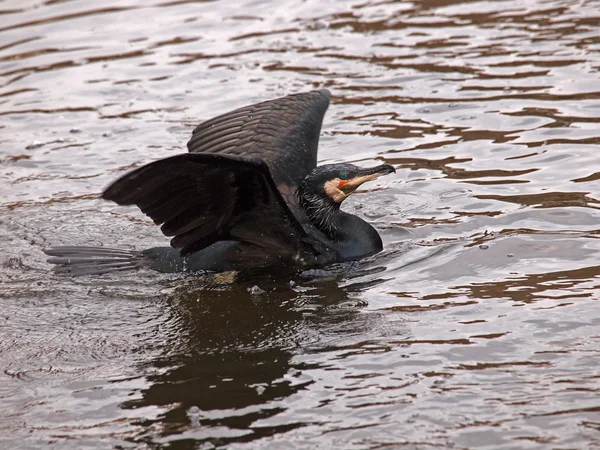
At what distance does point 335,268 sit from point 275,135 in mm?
1250

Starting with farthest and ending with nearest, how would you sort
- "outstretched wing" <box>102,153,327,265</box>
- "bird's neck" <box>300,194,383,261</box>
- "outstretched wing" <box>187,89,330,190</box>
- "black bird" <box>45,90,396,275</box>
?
"outstretched wing" <box>187,89,330,190</box> → "bird's neck" <box>300,194,383,261</box> → "black bird" <box>45,90,396,275</box> → "outstretched wing" <box>102,153,327,265</box>

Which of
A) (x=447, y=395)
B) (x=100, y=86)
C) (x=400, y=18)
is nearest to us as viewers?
(x=447, y=395)

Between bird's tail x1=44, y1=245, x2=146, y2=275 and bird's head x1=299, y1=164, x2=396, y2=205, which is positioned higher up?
bird's head x1=299, y1=164, x2=396, y2=205

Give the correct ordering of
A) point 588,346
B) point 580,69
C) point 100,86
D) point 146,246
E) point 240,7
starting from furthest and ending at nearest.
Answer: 1. point 240,7
2. point 100,86
3. point 580,69
4. point 146,246
5. point 588,346

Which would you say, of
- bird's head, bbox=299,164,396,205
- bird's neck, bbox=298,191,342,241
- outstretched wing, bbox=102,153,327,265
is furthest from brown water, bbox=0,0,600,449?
bird's head, bbox=299,164,396,205

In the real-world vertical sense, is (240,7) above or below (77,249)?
above

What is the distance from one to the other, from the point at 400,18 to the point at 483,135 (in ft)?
11.3

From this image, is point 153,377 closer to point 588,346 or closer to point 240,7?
point 588,346

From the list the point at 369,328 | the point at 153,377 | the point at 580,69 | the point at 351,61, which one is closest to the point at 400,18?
the point at 351,61

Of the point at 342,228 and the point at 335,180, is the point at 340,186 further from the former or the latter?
the point at 342,228

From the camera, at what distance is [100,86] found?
1023 cm

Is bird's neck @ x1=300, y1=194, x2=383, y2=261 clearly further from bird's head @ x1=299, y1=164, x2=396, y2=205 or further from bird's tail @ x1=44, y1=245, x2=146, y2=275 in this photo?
bird's tail @ x1=44, y1=245, x2=146, y2=275

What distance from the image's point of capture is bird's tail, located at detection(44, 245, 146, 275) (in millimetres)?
6422

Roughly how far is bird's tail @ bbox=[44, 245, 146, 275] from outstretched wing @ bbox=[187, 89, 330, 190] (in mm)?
1032
